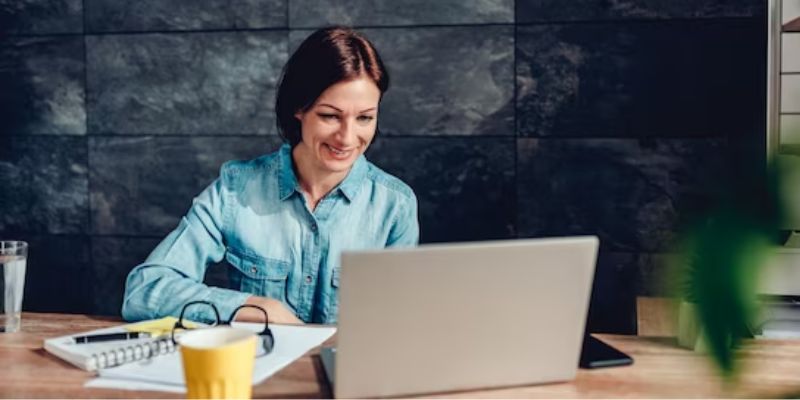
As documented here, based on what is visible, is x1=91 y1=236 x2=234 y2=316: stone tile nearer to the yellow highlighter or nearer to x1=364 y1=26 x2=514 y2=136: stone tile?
x1=364 y1=26 x2=514 y2=136: stone tile

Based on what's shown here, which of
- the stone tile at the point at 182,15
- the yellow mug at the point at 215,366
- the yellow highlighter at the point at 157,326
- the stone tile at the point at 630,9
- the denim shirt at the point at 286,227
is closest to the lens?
the yellow mug at the point at 215,366

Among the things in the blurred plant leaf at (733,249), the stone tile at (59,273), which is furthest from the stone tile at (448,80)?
the blurred plant leaf at (733,249)

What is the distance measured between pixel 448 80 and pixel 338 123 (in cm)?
79

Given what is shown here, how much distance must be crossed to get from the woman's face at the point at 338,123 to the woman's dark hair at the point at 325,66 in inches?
0.8

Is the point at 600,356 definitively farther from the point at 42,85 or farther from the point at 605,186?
the point at 42,85

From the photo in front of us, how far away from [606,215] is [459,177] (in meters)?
0.46

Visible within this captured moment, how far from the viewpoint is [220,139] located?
9.52 feet

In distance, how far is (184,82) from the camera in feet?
9.51

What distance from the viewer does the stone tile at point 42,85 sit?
299 centimetres

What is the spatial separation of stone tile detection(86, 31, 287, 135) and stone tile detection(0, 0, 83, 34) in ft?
0.31

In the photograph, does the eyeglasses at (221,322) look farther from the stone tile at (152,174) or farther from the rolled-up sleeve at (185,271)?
the stone tile at (152,174)

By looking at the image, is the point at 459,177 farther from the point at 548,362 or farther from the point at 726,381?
the point at 726,381

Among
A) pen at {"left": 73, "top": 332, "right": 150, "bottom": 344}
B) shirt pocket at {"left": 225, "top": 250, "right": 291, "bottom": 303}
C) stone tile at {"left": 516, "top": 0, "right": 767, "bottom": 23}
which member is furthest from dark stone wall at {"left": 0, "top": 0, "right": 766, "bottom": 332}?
pen at {"left": 73, "top": 332, "right": 150, "bottom": 344}

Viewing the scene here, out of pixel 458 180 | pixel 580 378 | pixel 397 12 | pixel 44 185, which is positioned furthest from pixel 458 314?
pixel 44 185
